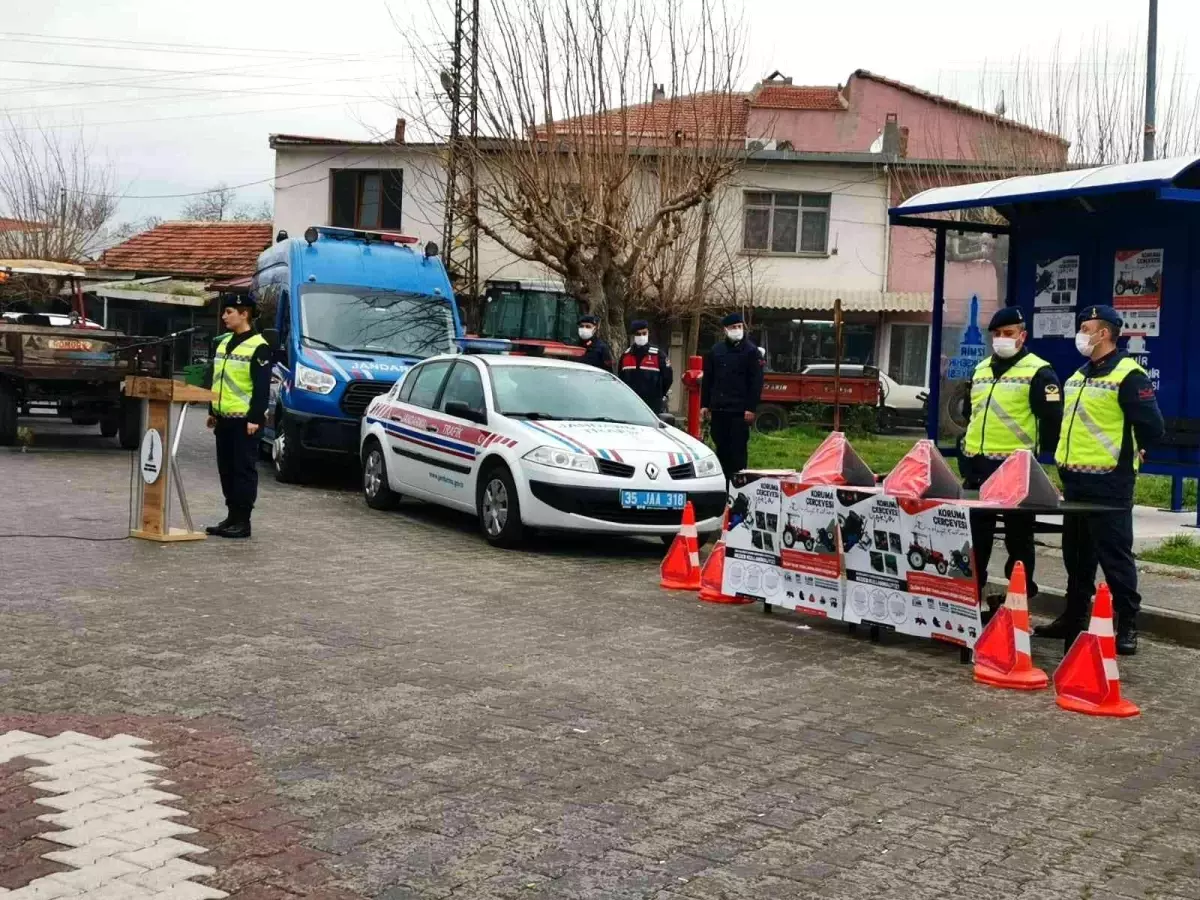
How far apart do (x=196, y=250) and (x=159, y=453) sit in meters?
34.9

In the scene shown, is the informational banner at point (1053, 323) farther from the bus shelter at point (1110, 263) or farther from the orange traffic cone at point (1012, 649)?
the orange traffic cone at point (1012, 649)

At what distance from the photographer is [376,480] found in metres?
14.1

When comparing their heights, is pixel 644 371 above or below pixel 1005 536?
above

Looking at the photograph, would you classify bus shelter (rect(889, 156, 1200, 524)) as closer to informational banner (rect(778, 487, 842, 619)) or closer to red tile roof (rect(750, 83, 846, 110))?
informational banner (rect(778, 487, 842, 619))

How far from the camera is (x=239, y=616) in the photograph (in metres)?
8.35

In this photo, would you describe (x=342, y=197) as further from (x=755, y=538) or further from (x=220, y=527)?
(x=755, y=538)

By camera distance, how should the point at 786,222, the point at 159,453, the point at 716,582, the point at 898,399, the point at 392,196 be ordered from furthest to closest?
1. the point at 392,196
2. the point at 786,222
3. the point at 898,399
4. the point at 159,453
5. the point at 716,582

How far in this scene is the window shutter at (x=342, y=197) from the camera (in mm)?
39062

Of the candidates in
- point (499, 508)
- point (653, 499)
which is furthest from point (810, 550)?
point (499, 508)

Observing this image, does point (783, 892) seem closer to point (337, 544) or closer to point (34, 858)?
point (34, 858)

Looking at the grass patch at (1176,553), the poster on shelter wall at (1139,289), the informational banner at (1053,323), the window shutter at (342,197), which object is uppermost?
the window shutter at (342,197)

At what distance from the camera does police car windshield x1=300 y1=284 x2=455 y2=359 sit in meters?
16.2

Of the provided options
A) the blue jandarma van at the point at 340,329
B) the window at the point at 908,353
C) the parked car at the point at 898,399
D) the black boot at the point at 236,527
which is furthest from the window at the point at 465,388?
the window at the point at 908,353

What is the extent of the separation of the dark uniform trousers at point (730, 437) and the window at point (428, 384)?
2.58 meters
